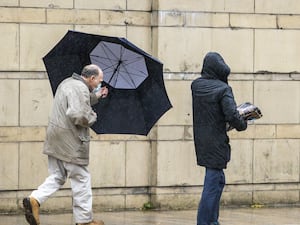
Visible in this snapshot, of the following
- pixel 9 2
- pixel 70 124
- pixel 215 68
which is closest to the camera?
pixel 70 124

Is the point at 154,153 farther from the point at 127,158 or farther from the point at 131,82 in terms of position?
the point at 131,82

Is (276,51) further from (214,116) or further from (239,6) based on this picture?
(214,116)

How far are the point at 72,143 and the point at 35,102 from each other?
2.11 metres

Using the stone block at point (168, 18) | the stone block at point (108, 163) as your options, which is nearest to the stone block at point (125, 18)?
the stone block at point (168, 18)

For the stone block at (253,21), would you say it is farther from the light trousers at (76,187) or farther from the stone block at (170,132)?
the light trousers at (76,187)

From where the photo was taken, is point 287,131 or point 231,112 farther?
point 287,131

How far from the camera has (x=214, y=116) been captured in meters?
10.1

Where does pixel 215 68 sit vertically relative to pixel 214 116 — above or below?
above

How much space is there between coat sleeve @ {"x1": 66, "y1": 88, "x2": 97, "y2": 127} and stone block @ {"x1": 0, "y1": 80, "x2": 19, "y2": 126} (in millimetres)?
2139

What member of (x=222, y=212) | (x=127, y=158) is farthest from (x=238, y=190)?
(x=127, y=158)

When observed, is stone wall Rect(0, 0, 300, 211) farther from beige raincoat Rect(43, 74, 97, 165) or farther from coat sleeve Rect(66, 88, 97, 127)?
coat sleeve Rect(66, 88, 97, 127)

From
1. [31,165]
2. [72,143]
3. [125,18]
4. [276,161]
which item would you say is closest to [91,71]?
[72,143]

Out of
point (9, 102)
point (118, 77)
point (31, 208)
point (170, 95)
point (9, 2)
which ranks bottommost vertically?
point (31, 208)

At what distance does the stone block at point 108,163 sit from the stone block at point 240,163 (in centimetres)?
142
